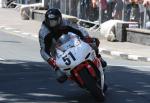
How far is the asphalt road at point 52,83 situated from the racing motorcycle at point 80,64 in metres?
0.41

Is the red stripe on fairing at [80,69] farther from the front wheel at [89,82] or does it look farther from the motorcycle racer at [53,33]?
the motorcycle racer at [53,33]

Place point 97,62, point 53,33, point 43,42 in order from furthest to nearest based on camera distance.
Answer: point 43,42 → point 53,33 → point 97,62

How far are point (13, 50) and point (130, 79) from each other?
7.08 meters

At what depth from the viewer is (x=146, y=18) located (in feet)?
66.0

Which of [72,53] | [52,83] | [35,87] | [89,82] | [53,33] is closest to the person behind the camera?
[89,82]

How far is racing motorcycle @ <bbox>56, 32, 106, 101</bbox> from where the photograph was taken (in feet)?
28.9

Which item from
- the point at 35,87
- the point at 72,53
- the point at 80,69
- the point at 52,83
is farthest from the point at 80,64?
the point at 52,83

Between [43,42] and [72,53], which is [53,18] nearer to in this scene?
[43,42]

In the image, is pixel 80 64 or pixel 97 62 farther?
pixel 97 62

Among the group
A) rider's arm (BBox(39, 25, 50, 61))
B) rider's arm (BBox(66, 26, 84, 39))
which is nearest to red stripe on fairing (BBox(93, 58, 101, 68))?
rider's arm (BBox(66, 26, 84, 39))

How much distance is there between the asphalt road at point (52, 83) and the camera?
31.1 feet

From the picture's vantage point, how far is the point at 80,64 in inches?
348

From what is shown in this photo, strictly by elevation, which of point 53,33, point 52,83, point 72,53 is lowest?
point 52,83

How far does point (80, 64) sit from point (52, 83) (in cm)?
234
